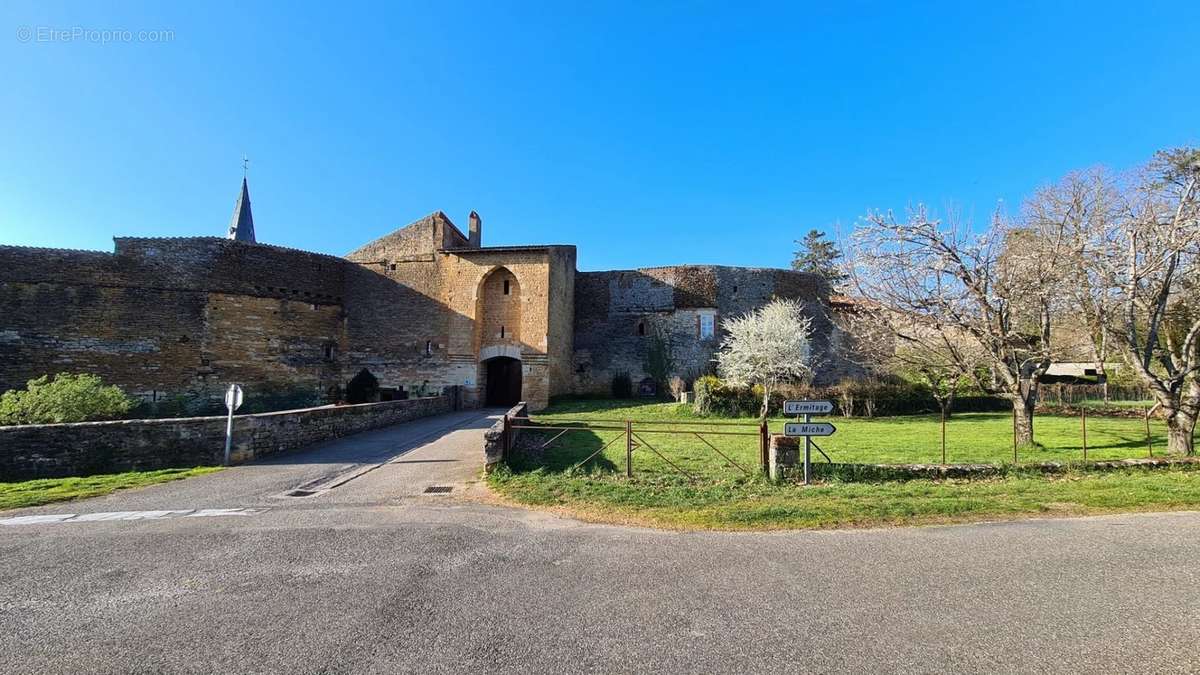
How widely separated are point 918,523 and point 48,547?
8.87 meters

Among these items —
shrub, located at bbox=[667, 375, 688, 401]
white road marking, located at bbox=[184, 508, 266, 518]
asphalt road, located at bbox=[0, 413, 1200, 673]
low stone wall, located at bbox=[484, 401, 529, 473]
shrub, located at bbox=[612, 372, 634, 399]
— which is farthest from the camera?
shrub, located at bbox=[612, 372, 634, 399]

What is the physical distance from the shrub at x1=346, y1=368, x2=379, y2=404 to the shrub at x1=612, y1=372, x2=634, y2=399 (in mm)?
11939

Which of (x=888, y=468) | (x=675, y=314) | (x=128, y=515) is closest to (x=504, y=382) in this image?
(x=675, y=314)

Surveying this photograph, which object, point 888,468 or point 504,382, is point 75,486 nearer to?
point 888,468

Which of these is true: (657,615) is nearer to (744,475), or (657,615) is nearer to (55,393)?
(744,475)

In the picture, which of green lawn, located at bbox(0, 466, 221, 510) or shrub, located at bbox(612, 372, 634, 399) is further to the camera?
shrub, located at bbox(612, 372, 634, 399)

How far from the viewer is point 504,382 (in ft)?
84.2

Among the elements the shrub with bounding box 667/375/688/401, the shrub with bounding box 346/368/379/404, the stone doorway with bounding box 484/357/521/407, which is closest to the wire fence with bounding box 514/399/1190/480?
the shrub with bounding box 667/375/688/401

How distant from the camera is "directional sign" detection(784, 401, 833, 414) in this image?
23.8 feet

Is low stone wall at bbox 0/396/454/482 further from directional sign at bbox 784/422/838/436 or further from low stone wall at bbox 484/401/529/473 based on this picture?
directional sign at bbox 784/422/838/436

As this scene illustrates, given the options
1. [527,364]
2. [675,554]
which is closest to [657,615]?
[675,554]

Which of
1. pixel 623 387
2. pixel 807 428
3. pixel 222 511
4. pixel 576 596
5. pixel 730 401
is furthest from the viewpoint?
pixel 623 387

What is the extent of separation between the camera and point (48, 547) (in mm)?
4812

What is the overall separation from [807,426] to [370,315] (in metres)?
23.0
